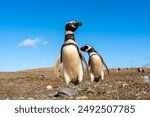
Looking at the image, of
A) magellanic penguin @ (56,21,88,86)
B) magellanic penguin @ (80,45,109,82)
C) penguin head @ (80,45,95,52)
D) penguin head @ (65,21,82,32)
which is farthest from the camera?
penguin head @ (80,45,95,52)

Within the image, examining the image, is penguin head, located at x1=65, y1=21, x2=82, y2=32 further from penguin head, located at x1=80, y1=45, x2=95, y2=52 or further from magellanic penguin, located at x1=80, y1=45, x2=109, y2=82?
penguin head, located at x1=80, y1=45, x2=95, y2=52

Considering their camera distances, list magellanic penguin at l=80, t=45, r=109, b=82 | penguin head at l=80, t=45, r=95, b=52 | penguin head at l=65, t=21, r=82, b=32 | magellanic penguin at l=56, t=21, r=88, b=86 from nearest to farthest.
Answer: magellanic penguin at l=56, t=21, r=88, b=86 < penguin head at l=65, t=21, r=82, b=32 < magellanic penguin at l=80, t=45, r=109, b=82 < penguin head at l=80, t=45, r=95, b=52

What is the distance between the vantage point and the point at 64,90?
37.8ft

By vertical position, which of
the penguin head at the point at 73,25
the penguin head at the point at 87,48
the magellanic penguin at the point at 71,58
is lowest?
the magellanic penguin at the point at 71,58

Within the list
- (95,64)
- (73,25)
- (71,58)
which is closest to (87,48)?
(95,64)

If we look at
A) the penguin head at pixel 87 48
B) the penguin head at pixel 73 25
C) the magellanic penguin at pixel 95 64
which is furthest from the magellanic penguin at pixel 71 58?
the penguin head at pixel 87 48

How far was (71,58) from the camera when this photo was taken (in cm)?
1405

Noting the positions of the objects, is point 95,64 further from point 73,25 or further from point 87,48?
point 73,25

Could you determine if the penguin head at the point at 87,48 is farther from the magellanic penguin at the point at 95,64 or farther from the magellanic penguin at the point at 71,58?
the magellanic penguin at the point at 71,58

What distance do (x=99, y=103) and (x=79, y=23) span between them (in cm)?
644

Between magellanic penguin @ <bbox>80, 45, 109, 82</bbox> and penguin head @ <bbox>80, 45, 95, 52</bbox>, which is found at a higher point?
penguin head @ <bbox>80, 45, 95, 52</bbox>

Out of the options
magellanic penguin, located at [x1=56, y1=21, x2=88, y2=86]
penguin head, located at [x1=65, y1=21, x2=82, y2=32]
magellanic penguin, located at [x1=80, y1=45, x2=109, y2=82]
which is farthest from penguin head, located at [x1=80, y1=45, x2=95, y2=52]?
penguin head, located at [x1=65, y1=21, x2=82, y2=32]

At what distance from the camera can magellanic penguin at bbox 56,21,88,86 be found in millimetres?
14008

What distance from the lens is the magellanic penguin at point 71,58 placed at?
14.0 metres
